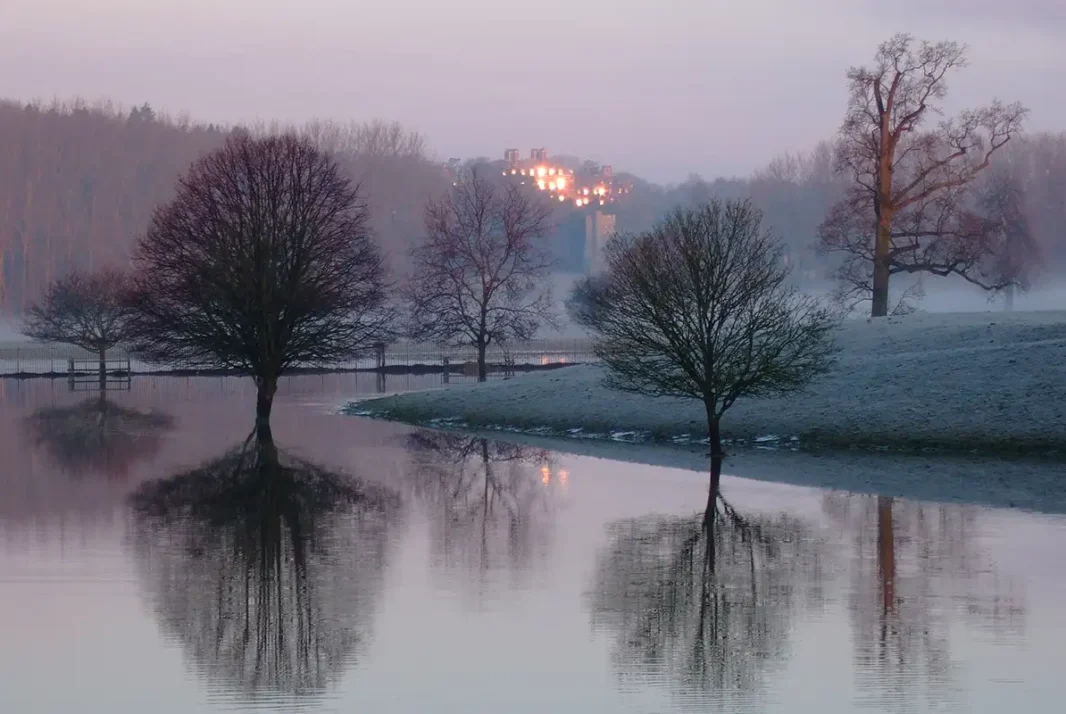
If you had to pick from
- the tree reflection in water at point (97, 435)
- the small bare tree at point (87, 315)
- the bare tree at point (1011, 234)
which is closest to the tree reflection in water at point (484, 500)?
the tree reflection in water at point (97, 435)

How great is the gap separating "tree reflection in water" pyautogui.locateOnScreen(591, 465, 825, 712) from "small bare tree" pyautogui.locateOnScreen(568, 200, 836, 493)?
24.4 feet

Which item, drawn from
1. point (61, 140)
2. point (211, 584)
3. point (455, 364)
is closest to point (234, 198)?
point (211, 584)

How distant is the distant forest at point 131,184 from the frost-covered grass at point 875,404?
302 feet

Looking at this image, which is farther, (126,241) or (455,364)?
(126,241)

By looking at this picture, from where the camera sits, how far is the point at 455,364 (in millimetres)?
73000

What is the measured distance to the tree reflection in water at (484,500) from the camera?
16375 mm

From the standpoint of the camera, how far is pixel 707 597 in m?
13.7

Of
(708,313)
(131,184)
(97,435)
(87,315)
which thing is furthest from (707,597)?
(131,184)

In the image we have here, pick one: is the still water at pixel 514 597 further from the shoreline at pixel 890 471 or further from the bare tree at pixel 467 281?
the bare tree at pixel 467 281

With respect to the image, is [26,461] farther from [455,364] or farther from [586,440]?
[455,364]

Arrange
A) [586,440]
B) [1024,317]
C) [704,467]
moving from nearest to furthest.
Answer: [704,467], [586,440], [1024,317]

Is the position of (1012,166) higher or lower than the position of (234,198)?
higher

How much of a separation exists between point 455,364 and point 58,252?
8224 centimetres

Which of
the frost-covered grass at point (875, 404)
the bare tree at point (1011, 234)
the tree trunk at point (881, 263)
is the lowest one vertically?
the frost-covered grass at point (875, 404)
